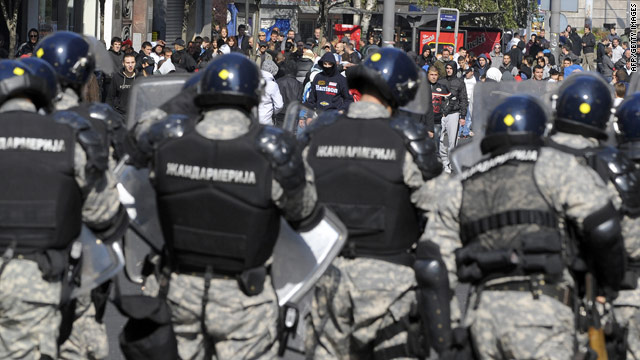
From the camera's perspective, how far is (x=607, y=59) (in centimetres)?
3212

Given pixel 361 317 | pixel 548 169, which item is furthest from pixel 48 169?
pixel 548 169

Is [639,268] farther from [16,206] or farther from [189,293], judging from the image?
[16,206]

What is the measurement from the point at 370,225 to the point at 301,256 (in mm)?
375

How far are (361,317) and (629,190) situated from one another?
144cm

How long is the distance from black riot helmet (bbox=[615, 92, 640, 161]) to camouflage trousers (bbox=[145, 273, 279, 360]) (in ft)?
7.26

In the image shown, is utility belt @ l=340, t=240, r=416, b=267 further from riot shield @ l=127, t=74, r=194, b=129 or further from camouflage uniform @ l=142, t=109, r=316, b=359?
riot shield @ l=127, t=74, r=194, b=129

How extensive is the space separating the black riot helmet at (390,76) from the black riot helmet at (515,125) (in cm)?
68

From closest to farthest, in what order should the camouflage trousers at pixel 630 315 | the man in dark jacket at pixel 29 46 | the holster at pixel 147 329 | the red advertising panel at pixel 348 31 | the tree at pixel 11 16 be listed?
the holster at pixel 147 329 → the camouflage trousers at pixel 630 315 → the man in dark jacket at pixel 29 46 → the tree at pixel 11 16 → the red advertising panel at pixel 348 31

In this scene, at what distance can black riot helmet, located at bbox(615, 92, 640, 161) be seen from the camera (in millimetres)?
6773

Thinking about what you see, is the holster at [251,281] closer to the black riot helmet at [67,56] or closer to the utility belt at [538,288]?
the utility belt at [538,288]

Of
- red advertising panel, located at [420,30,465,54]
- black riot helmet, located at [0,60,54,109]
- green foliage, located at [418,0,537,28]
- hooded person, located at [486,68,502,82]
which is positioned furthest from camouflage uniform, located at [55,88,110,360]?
green foliage, located at [418,0,537,28]

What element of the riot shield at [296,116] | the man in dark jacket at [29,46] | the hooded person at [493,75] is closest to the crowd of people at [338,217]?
the riot shield at [296,116]

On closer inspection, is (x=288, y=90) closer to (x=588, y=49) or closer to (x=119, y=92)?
(x=119, y=92)

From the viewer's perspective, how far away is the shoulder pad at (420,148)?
20.2 ft
